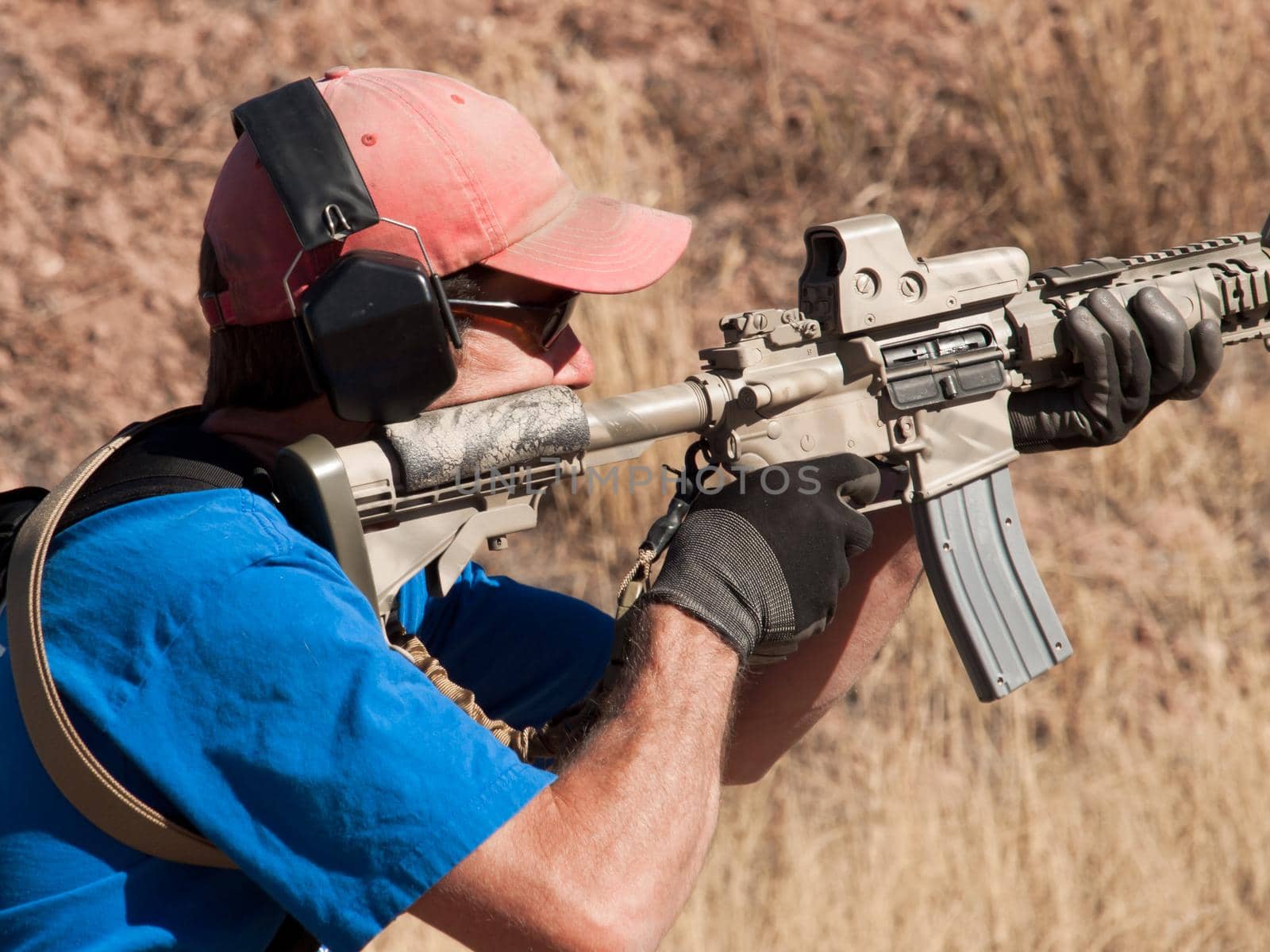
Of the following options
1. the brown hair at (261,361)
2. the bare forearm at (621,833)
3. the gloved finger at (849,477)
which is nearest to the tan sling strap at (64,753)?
the bare forearm at (621,833)

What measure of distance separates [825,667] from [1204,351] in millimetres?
992

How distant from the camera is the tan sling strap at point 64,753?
62.0 inches

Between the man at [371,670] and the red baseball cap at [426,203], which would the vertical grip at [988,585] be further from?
the red baseball cap at [426,203]

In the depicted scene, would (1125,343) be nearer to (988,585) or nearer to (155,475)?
(988,585)

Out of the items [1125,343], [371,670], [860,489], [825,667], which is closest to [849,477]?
[860,489]

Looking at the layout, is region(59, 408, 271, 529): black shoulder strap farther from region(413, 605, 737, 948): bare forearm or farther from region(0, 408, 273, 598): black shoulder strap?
region(413, 605, 737, 948): bare forearm

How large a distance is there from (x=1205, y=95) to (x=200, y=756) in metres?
4.68

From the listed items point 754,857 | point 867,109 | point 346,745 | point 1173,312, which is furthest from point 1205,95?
point 346,745

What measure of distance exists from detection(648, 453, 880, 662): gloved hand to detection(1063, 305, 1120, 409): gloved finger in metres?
0.62

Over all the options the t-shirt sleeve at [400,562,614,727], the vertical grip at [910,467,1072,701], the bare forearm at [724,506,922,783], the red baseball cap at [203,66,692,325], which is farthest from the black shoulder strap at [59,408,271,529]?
the vertical grip at [910,467,1072,701]

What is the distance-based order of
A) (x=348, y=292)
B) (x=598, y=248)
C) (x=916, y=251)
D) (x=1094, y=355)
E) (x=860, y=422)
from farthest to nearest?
(x=916, y=251)
(x=1094, y=355)
(x=860, y=422)
(x=598, y=248)
(x=348, y=292)

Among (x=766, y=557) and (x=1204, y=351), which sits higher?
(x=766, y=557)

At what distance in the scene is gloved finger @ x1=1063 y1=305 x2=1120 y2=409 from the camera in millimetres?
2480

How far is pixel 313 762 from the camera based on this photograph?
153 centimetres
